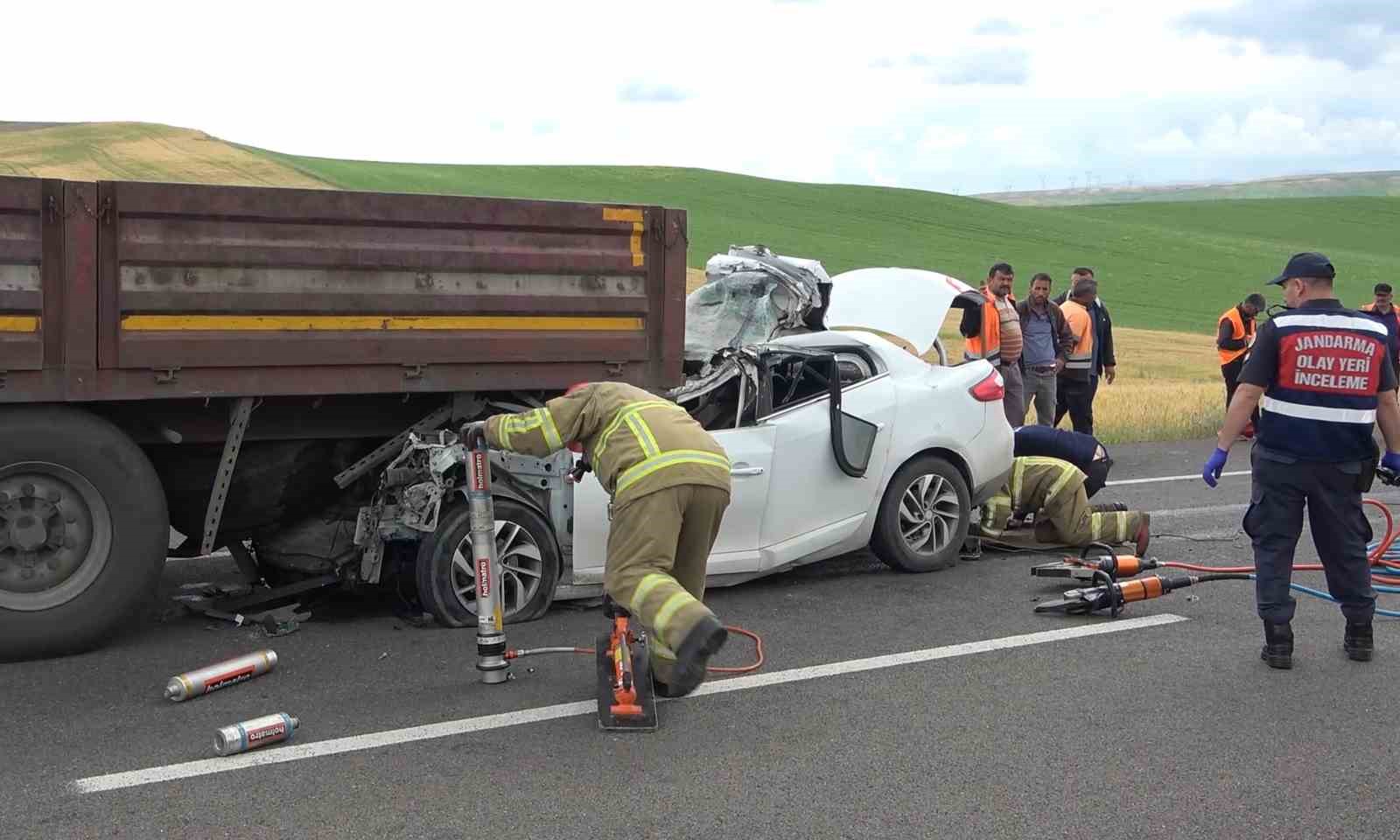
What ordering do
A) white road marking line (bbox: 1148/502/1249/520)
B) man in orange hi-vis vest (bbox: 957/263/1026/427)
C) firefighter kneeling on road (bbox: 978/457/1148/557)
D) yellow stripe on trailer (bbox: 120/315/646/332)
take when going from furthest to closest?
A: man in orange hi-vis vest (bbox: 957/263/1026/427) → white road marking line (bbox: 1148/502/1249/520) → firefighter kneeling on road (bbox: 978/457/1148/557) → yellow stripe on trailer (bbox: 120/315/646/332)

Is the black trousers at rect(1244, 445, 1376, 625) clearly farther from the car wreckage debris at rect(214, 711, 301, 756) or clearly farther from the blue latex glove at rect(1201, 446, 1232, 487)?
the car wreckage debris at rect(214, 711, 301, 756)

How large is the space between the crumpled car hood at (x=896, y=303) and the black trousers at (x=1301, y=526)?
97.7 inches

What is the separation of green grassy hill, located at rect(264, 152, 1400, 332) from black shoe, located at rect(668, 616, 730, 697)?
36.5 meters

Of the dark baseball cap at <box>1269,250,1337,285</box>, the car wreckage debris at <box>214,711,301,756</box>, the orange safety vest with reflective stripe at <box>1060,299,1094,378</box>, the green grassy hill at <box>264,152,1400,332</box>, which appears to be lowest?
the car wreckage debris at <box>214,711,301,756</box>

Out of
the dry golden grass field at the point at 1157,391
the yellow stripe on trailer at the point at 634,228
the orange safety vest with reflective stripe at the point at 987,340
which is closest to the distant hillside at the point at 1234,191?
the dry golden grass field at the point at 1157,391

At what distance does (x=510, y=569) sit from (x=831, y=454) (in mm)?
1935

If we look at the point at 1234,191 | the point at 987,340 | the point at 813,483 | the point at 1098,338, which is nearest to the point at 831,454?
the point at 813,483

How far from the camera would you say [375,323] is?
21.4 feet

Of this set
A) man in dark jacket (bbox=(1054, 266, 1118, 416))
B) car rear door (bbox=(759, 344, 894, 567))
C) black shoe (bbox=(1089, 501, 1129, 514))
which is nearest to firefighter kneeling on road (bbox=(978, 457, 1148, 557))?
black shoe (bbox=(1089, 501, 1129, 514))

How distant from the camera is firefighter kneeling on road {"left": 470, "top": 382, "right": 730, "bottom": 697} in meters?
5.29

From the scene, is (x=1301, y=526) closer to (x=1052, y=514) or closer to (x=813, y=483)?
(x=813, y=483)

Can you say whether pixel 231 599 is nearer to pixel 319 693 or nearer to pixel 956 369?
pixel 319 693

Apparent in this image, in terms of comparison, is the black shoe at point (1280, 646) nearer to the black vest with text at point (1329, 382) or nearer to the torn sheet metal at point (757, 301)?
the black vest with text at point (1329, 382)

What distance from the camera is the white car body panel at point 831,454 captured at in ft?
24.1
